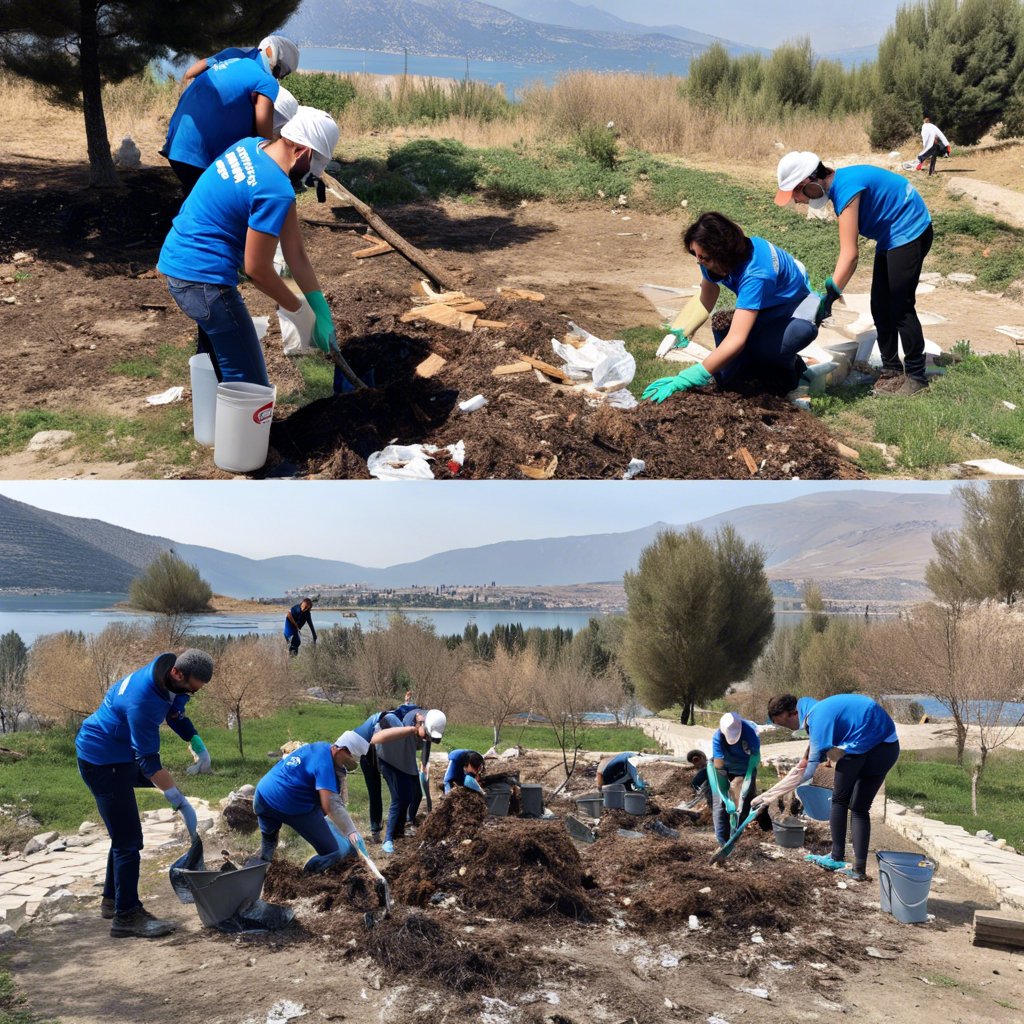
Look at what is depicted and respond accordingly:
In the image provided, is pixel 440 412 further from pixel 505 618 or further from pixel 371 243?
pixel 505 618

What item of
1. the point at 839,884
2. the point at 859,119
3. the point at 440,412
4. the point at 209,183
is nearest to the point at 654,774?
the point at 839,884

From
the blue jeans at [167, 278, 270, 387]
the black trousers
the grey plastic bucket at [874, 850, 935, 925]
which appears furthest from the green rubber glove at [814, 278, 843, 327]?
the blue jeans at [167, 278, 270, 387]

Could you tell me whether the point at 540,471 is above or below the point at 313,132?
below

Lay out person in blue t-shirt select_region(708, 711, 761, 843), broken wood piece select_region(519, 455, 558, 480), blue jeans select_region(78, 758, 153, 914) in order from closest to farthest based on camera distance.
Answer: blue jeans select_region(78, 758, 153, 914) < broken wood piece select_region(519, 455, 558, 480) < person in blue t-shirt select_region(708, 711, 761, 843)

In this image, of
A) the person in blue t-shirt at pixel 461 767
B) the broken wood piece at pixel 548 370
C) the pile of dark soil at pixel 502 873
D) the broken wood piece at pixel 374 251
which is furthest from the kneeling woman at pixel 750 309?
Result: the broken wood piece at pixel 374 251

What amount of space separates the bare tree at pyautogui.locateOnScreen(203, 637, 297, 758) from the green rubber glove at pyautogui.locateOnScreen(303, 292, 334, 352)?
5.91 meters

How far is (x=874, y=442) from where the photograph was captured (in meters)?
6.14

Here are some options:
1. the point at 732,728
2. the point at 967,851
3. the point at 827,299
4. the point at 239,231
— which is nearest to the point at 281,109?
the point at 239,231

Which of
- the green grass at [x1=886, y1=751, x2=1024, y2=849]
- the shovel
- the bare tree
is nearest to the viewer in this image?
the shovel

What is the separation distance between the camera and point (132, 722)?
439 centimetres

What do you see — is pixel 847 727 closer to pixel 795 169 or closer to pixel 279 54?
pixel 795 169

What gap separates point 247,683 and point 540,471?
699 centimetres

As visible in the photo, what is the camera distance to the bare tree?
11.3 m

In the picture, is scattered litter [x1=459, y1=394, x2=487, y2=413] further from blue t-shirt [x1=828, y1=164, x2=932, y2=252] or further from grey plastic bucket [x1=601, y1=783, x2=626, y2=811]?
grey plastic bucket [x1=601, y1=783, x2=626, y2=811]
